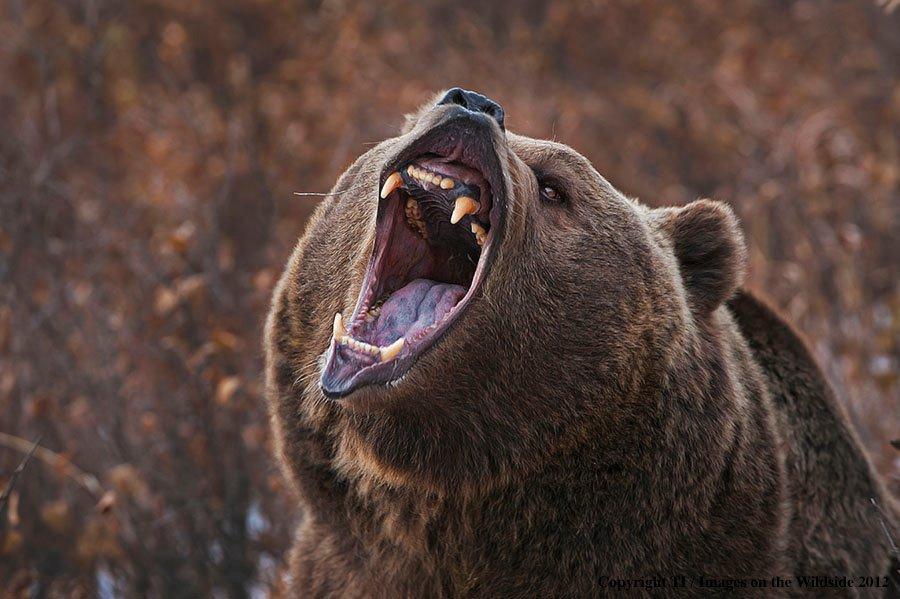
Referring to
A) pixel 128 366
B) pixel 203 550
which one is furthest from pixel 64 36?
pixel 203 550

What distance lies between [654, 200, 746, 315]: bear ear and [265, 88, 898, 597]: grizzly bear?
33mm

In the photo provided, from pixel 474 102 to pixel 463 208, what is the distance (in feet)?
0.93

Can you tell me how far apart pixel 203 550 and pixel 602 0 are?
6520 mm

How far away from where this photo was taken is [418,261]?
325cm

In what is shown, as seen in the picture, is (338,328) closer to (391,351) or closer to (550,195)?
(391,351)

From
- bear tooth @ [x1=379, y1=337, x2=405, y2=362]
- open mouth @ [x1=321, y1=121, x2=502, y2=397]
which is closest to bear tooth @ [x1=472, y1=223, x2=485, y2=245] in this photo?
open mouth @ [x1=321, y1=121, x2=502, y2=397]

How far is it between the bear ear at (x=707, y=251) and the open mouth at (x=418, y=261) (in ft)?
2.18

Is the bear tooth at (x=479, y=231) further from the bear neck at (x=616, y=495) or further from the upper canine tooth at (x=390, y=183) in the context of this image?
the bear neck at (x=616, y=495)

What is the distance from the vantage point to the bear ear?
3.36m

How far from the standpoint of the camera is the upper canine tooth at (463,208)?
9.30ft

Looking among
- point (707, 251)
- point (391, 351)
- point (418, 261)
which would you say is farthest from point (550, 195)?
point (391, 351)

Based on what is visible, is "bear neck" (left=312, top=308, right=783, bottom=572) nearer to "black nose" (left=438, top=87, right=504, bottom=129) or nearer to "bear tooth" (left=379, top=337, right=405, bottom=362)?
"bear tooth" (left=379, top=337, right=405, bottom=362)

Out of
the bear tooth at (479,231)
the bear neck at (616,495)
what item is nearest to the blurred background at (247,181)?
the bear tooth at (479,231)

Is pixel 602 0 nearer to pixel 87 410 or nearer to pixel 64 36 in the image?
pixel 64 36
